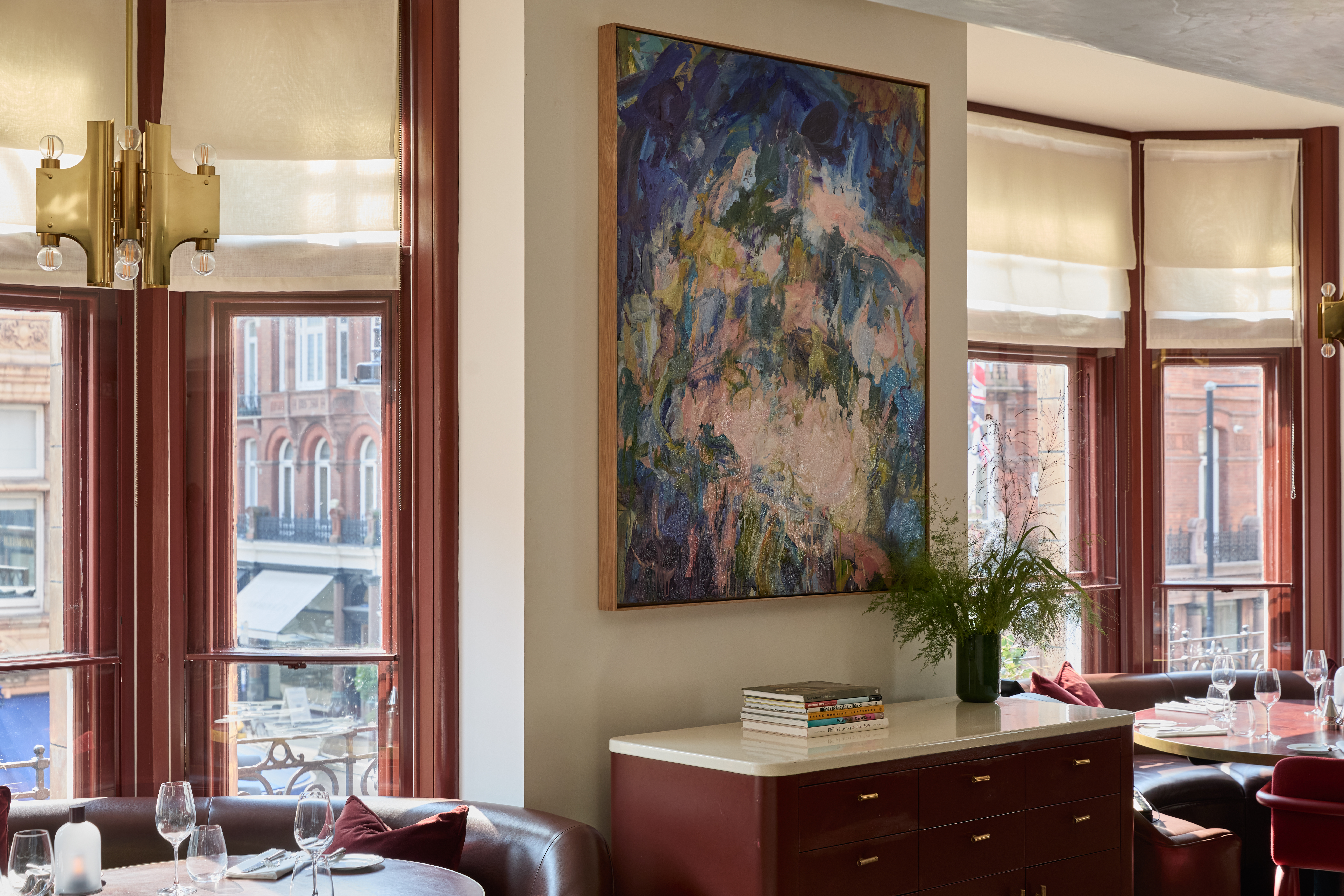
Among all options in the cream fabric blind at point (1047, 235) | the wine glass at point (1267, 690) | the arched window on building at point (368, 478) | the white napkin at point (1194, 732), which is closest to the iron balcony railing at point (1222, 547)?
the cream fabric blind at point (1047, 235)

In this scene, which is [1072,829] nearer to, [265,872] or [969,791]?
[969,791]

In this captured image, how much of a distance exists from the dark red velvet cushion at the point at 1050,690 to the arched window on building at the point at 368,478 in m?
2.73

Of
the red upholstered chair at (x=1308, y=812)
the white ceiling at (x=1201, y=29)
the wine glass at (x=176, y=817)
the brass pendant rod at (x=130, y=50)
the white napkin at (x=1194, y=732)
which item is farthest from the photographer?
the white napkin at (x=1194, y=732)

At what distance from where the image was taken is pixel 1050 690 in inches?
202

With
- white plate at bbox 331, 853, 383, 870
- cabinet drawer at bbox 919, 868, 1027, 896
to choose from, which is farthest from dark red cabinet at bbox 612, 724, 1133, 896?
white plate at bbox 331, 853, 383, 870

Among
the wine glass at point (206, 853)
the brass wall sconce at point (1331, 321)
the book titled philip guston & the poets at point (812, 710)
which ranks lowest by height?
the wine glass at point (206, 853)

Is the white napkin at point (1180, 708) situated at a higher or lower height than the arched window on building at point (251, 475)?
lower

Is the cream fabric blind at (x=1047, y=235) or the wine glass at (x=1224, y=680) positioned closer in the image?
the wine glass at (x=1224, y=680)

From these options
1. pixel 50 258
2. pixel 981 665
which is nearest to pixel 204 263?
pixel 50 258

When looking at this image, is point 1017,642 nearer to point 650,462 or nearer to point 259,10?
point 650,462

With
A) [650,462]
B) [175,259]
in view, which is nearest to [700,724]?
[650,462]

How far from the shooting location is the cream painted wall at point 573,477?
368 centimetres

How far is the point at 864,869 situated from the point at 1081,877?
0.93 metres

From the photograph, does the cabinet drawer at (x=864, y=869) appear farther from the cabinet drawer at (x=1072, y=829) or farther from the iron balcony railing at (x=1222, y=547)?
the iron balcony railing at (x=1222, y=547)
